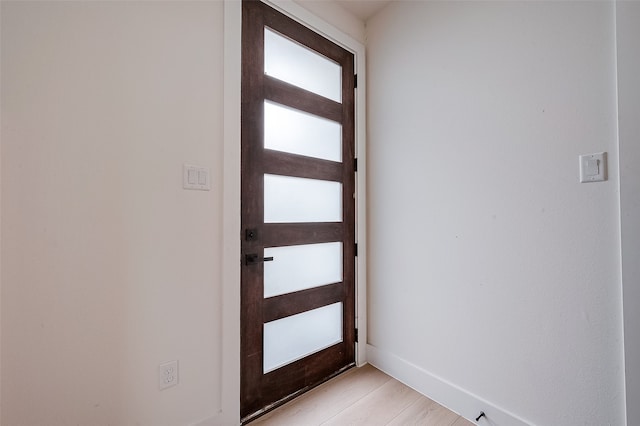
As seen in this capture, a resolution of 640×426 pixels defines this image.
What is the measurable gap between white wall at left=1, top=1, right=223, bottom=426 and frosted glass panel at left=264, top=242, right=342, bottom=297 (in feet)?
1.22

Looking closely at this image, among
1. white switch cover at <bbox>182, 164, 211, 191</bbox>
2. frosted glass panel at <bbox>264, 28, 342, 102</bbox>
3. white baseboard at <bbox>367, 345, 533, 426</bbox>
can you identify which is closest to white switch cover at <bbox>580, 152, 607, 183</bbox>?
white baseboard at <bbox>367, 345, 533, 426</bbox>

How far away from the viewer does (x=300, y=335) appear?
6.08 ft

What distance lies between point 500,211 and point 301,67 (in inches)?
61.3

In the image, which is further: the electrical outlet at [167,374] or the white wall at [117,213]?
the electrical outlet at [167,374]

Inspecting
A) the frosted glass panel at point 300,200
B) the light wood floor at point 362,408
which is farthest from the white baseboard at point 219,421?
the frosted glass panel at point 300,200

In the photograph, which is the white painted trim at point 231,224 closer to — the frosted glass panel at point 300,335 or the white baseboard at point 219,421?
the white baseboard at point 219,421

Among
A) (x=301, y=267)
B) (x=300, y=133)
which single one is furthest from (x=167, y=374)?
(x=300, y=133)

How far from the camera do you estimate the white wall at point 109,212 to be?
3.29 feet

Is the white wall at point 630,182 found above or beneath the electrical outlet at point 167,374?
above

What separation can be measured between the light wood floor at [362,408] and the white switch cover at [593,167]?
1.43m

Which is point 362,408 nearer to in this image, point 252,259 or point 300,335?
point 300,335

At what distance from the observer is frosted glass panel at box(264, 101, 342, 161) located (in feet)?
5.66

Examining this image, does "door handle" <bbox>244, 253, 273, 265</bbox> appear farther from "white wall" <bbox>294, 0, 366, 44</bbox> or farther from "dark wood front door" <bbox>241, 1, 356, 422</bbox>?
"white wall" <bbox>294, 0, 366, 44</bbox>

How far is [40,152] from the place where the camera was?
1.03 m
